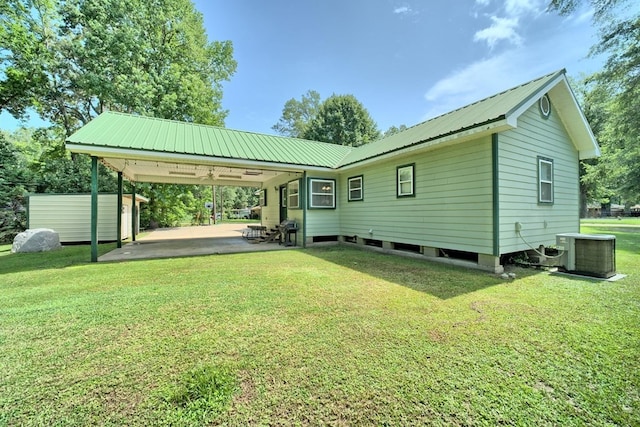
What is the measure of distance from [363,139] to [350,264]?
71.4 ft

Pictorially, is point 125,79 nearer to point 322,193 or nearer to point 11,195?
point 11,195

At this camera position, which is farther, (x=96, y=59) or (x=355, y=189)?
(x=96, y=59)

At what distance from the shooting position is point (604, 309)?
3.55 meters

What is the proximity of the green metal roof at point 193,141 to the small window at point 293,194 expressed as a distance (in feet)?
4.14

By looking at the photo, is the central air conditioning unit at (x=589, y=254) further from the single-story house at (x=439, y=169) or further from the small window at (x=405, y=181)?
the small window at (x=405, y=181)

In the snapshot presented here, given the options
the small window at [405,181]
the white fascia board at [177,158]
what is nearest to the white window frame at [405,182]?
the small window at [405,181]

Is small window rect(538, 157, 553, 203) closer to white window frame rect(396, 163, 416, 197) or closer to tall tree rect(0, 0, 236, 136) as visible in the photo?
white window frame rect(396, 163, 416, 197)

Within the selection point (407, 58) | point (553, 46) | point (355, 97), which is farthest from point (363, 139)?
point (553, 46)

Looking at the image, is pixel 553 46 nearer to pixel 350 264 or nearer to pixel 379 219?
pixel 379 219

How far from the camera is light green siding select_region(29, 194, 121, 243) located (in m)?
10.4

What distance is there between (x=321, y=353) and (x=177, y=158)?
7.26 metres

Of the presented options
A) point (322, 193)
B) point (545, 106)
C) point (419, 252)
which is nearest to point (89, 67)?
point (322, 193)

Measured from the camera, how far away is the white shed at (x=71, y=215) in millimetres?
10422

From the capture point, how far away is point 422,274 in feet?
18.1
